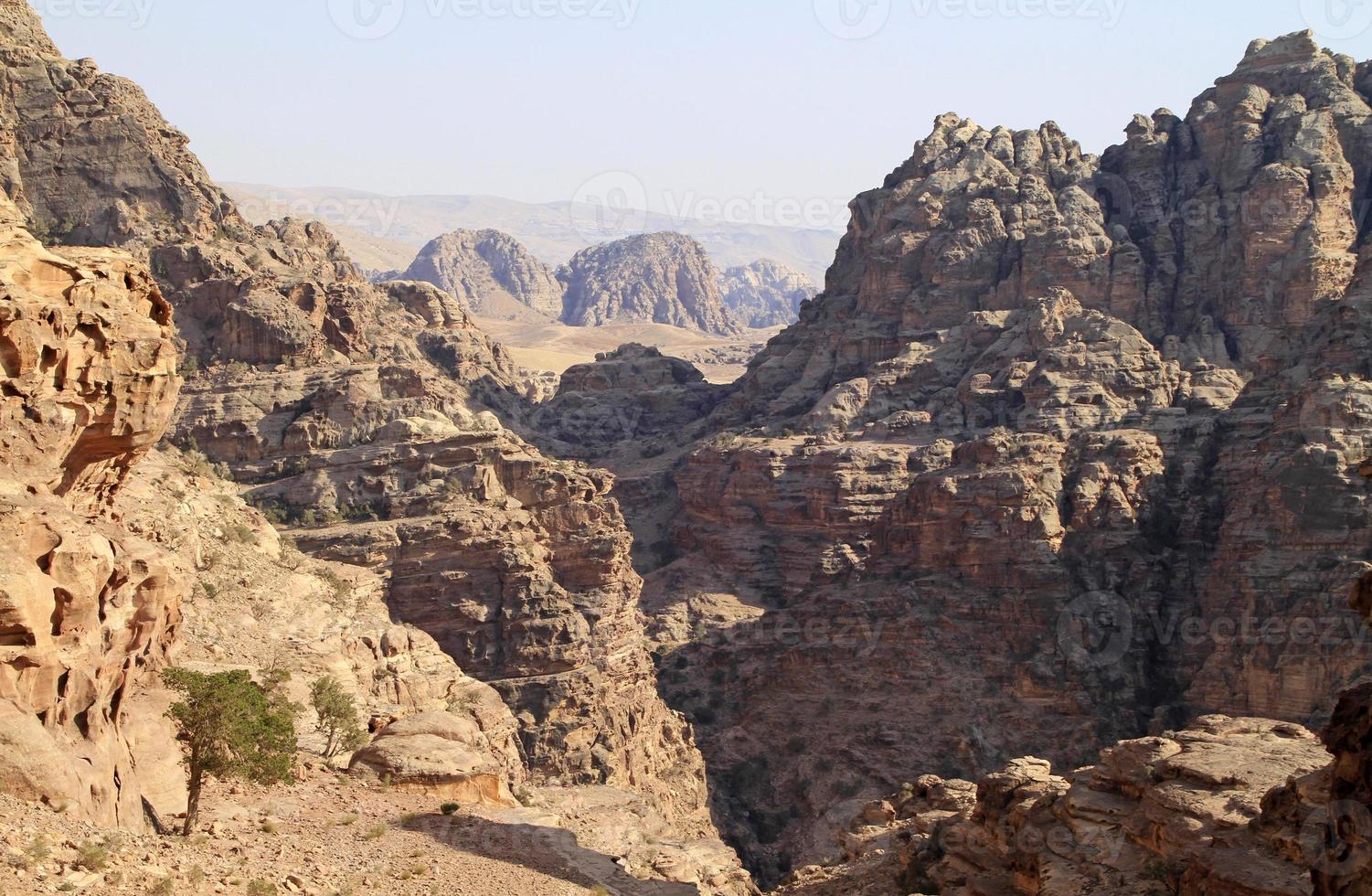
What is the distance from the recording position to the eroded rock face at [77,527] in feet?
89.2

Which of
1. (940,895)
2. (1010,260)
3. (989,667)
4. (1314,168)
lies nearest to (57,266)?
(940,895)

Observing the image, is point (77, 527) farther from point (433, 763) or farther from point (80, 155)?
point (80, 155)

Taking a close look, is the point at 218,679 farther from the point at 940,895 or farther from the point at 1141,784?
the point at 1141,784

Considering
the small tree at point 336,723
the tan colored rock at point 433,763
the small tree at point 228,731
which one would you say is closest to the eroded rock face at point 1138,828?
the tan colored rock at point 433,763

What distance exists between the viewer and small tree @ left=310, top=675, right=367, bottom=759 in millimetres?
45031

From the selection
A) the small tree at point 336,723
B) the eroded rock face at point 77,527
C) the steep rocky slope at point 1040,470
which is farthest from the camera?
the steep rocky slope at point 1040,470

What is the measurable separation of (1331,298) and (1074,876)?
64.0m

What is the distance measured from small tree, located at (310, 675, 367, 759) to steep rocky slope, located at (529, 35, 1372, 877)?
24.6 m

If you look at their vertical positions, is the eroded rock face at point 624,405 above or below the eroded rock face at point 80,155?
below

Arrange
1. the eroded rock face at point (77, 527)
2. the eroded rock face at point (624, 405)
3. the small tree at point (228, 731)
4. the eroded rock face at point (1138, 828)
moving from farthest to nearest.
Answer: the eroded rock face at point (624, 405) → the small tree at point (228, 731) → the eroded rock face at point (1138, 828) → the eroded rock face at point (77, 527)

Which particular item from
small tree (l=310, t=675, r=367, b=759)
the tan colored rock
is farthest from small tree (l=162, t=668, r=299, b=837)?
Result: small tree (l=310, t=675, r=367, b=759)

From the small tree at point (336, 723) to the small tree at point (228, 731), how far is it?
16.7ft

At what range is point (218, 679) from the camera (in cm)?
3497

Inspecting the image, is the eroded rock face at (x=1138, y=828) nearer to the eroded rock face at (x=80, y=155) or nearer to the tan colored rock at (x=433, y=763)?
the tan colored rock at (x=433, y=763)
